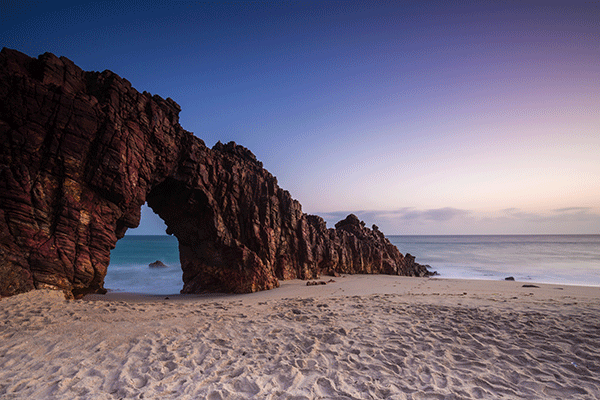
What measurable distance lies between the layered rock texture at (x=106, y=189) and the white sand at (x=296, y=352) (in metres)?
2.08

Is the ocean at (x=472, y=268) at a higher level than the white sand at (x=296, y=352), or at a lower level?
lower

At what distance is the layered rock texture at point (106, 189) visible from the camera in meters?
9.37

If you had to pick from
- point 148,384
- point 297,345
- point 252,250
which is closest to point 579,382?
point 297,345

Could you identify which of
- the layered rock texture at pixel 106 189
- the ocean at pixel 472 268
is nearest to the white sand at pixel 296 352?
the layered rock texture at pixel 106 189

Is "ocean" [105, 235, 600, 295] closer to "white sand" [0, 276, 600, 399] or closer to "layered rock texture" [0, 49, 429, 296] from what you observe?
"layered rock texture" [0, 49, 429, 296]

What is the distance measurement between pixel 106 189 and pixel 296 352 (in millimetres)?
10737

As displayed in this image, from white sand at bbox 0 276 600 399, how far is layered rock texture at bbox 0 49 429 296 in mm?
2080

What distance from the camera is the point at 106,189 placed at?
36.3 feet

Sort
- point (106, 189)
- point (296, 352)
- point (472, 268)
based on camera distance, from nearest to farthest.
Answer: point (296, 352)
point (106, 189)
point (472, 268)

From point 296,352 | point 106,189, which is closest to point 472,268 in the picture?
point 296,352

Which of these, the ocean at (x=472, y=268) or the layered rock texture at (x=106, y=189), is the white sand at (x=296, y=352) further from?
the ocean at (x=472, y=268)

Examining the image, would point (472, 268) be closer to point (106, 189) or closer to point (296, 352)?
point (296, 352)

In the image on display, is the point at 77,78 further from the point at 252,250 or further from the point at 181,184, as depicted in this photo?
the point at 252,250

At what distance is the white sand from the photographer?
4438 mm
